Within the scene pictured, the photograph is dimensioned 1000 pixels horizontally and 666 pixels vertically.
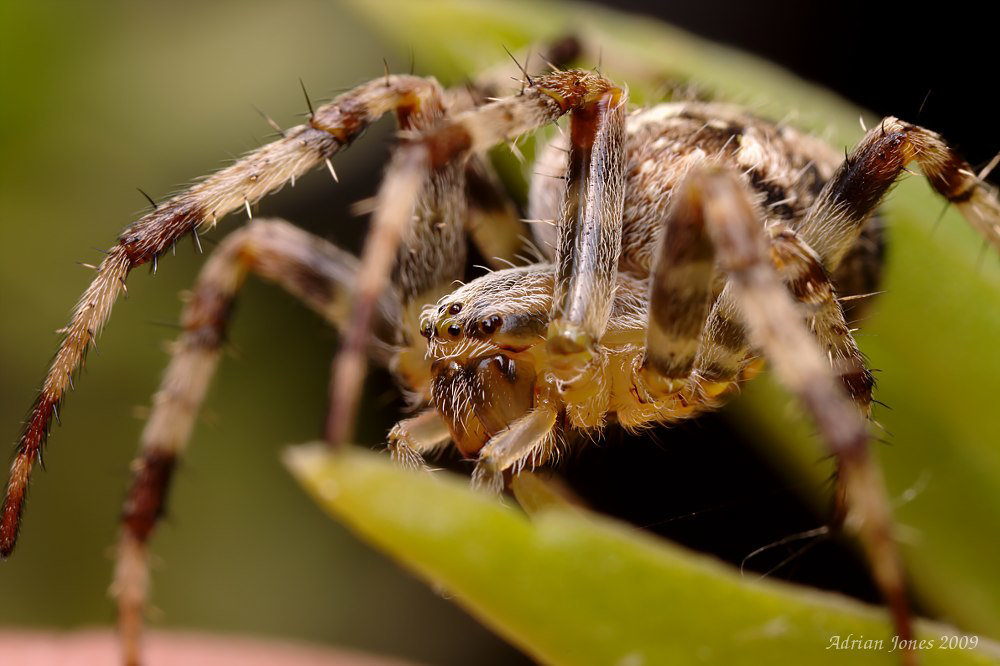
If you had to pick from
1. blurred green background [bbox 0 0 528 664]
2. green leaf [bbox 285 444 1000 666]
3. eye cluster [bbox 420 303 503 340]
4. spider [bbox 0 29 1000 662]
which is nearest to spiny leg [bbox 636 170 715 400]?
spider [bbox 0 29 1000 662]

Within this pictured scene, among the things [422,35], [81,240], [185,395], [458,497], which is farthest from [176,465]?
[81,240]

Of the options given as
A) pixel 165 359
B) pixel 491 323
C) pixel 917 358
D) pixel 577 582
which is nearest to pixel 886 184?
pixel 917 358

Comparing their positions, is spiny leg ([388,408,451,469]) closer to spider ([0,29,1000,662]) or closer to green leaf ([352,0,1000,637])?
spider ([0,29,1000,662])

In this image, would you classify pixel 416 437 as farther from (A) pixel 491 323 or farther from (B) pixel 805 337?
(B) pixel 805 337

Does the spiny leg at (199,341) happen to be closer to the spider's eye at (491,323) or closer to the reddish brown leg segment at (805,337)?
the spider's eye at (491,323)

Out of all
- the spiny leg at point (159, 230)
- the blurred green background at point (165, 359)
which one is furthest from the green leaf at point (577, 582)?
the blurred green background at point (165, 359)

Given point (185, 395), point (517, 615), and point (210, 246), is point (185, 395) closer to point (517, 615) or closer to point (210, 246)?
point (517, 615)
